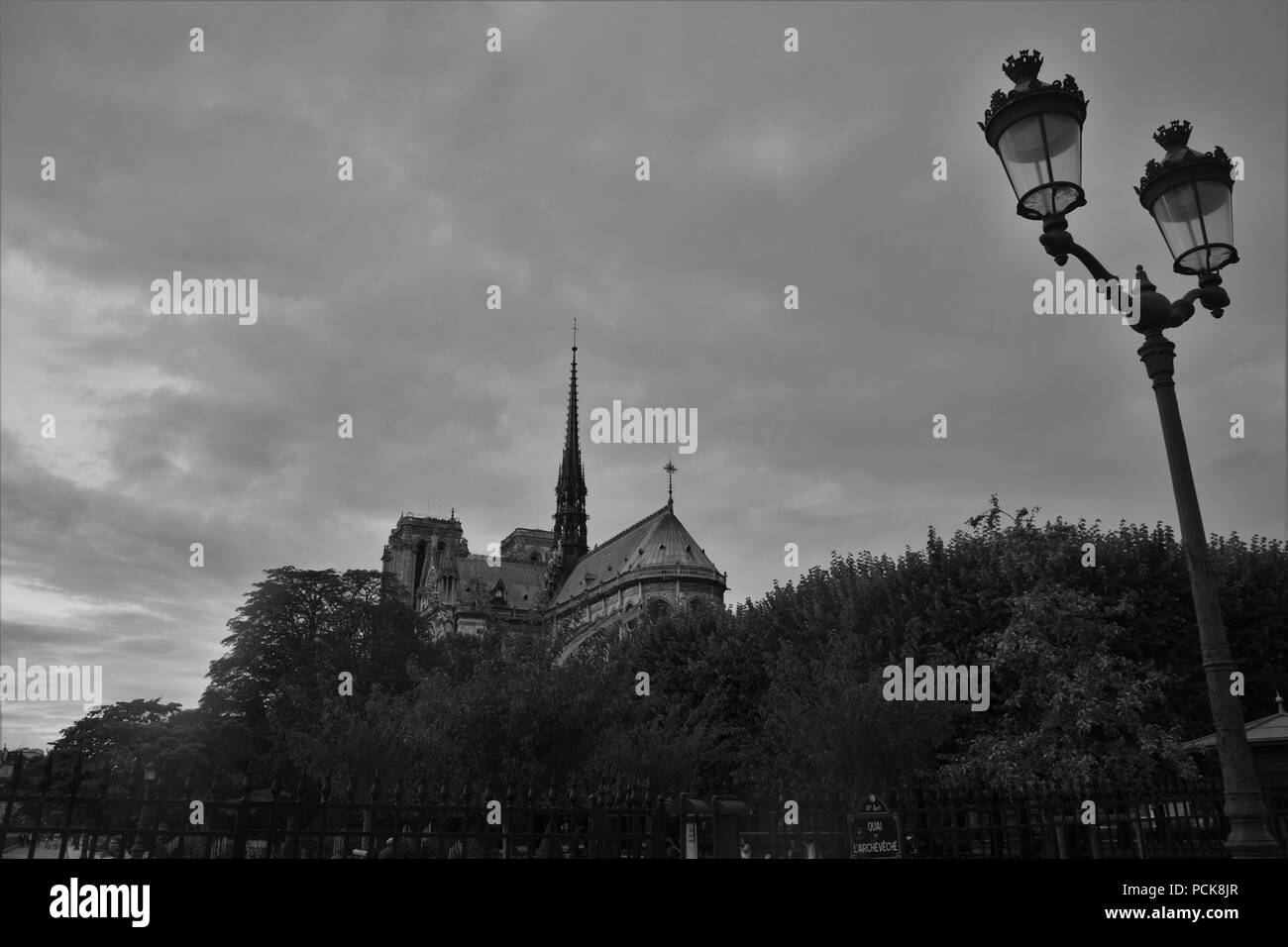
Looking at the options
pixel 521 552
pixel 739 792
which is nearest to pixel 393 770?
pixel 739 792

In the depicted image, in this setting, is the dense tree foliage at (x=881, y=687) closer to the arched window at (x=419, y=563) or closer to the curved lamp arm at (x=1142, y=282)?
the curved lamp arm at (x=1142, y=282)

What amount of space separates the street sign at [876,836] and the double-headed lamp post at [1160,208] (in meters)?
5.16

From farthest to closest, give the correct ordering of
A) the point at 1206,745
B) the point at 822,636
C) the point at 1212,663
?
the point at 822,636 → the point at 1206,745 → the point at 1212,663

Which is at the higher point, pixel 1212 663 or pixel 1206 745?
pixel 1212 663

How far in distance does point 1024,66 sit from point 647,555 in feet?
265

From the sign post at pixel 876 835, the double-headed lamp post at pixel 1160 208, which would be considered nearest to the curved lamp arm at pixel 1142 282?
the double-headed lamp post at pixel 1160 208

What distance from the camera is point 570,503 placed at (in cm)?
11906

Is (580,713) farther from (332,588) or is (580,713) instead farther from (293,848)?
(332,588)

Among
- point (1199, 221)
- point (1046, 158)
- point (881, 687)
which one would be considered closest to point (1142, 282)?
point (1199, 221)

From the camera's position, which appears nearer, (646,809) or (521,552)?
(646,809)
